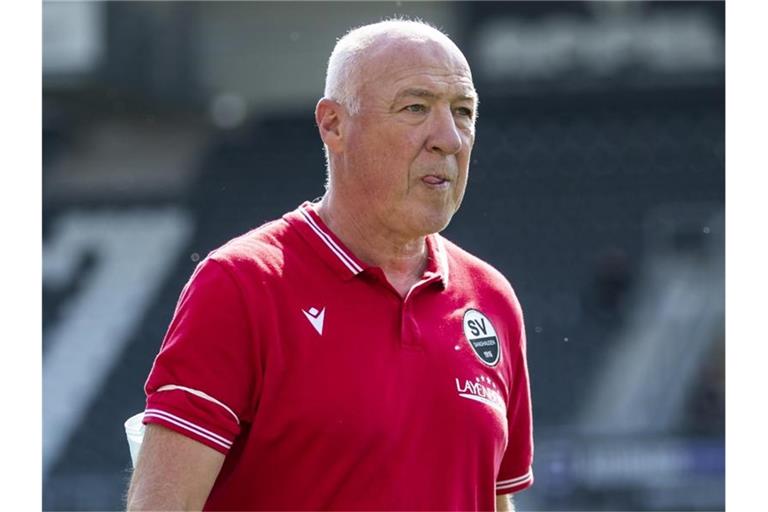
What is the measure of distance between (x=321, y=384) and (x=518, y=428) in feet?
1.98

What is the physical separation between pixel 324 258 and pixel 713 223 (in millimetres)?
8950

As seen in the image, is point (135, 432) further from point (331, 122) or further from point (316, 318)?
point (331, 122)

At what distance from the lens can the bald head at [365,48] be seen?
244 centimetres

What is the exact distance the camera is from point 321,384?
88.3 inches

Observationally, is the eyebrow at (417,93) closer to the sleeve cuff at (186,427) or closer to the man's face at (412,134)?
the man's face at (412,134)

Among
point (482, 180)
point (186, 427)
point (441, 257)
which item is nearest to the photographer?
point (186, 427)

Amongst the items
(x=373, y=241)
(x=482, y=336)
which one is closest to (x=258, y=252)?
(x=373, y=241)

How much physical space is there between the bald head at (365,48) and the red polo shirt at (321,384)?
0.25 meters

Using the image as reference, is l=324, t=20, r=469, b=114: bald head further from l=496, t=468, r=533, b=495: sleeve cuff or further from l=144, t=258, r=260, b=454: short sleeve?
l=496, t=468, r=533, b=495: sleeve cuff

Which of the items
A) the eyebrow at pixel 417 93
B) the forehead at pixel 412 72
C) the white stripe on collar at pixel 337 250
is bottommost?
the white stripe on collar at pixel 337 250

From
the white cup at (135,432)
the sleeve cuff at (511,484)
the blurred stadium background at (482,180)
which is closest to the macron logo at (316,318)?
the white cup at (135,432)

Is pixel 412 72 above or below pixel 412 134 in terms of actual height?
above
